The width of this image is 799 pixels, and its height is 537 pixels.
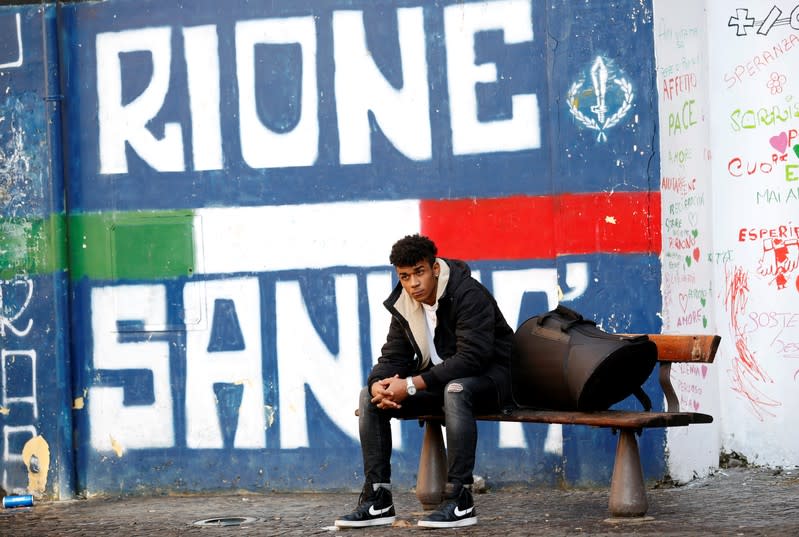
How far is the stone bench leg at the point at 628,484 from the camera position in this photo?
6148 millimetres

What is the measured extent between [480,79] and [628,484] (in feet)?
9.25

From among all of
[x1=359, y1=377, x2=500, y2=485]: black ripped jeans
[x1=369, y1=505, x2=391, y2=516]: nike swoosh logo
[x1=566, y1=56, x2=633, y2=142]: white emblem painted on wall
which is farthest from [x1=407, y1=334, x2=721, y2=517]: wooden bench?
[x1=566, y1=56, x2=633, y2=142]: white emblem painted on wall

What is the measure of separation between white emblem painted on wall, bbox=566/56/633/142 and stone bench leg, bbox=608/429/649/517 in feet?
6.91

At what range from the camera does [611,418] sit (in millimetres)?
6012

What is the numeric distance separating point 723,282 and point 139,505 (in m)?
3.89

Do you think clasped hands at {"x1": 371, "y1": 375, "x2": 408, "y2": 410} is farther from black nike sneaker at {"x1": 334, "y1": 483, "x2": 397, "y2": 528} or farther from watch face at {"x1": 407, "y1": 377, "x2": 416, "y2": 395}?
black nike sneaker at {"x1": 334, "y1": 483, "x2": 397, "y2": 528}

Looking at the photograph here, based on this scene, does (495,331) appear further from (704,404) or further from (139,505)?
(139,505)

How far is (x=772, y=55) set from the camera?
7.54 meters

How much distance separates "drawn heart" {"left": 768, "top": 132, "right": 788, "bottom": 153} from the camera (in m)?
7.52

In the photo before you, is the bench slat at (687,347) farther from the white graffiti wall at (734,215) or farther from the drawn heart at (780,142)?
the drawn heart at (780,142)

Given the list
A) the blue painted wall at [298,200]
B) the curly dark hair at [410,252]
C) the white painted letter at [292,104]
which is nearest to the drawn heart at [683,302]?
the blue painted wall at [298,200]

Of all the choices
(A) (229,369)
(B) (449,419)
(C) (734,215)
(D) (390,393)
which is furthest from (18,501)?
(C) (734,215)

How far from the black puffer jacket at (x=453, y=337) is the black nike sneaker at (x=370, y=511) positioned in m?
0.57

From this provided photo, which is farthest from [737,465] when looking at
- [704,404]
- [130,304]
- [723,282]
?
[130,304]
